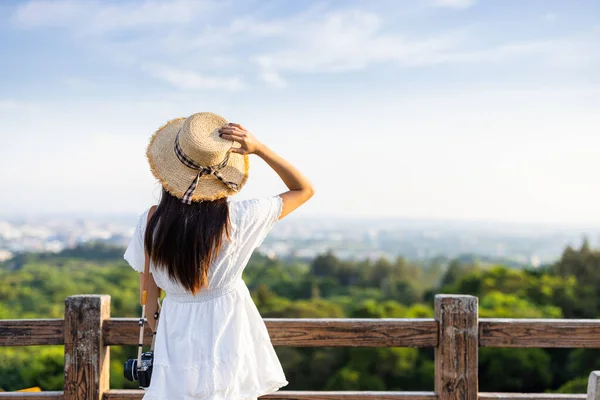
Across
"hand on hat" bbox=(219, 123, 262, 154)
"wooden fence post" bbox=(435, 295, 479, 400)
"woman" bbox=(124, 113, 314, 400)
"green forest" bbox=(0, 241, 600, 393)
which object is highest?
"hand on hat" bbox=(219, 123, 262, 154)

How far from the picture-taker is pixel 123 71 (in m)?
51.8

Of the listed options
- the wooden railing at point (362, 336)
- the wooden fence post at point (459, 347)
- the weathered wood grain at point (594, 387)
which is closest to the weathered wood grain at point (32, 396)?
the wooden railing at point (362, 336)

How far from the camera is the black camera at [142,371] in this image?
200 cm

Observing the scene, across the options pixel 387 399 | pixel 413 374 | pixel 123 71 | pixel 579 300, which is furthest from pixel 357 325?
pixel 123 71

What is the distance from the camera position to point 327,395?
2781mm

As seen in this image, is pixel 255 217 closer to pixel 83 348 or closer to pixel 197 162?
pixel 197 162

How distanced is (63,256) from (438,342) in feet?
175

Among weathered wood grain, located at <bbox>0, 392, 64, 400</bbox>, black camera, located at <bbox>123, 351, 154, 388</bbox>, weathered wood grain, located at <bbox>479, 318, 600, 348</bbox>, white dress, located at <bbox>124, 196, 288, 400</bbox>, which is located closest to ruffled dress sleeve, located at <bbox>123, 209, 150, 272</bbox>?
white dress, located at <bbox>124, 196, 288, 400</bbox>

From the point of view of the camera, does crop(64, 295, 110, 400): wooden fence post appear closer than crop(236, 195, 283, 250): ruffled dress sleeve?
No

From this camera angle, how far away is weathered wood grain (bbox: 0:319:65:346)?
272 cm

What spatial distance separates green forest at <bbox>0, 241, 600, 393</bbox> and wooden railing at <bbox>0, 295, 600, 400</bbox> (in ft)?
24.9

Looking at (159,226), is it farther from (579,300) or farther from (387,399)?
(579,300)

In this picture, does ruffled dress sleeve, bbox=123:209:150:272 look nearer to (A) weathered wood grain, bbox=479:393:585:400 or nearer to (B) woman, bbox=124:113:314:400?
(B) woman, bbox=124:113:314:400

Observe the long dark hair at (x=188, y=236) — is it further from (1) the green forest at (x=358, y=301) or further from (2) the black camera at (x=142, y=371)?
(1) the green forest at (x=358, y=301)
